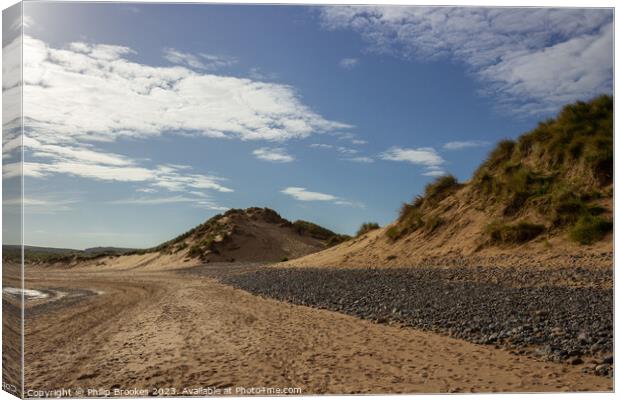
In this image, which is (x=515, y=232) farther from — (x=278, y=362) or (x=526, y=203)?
(x=278, y=362)

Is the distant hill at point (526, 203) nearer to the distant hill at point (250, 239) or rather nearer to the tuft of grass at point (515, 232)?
the tuft of grass at point (515, 232)

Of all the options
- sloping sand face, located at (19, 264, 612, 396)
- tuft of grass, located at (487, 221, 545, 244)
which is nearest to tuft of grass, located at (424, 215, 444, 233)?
tuft of grass, located at (487, 221, 545, 244)

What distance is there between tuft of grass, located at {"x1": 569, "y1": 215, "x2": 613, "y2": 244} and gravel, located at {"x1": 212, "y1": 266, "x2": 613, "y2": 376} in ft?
5.93

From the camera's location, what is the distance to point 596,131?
44.8 feet

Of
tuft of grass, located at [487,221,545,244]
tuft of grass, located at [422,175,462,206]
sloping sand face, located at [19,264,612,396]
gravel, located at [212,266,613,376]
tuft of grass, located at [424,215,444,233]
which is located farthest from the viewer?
tuft of grass, located at [422,175,462,206]

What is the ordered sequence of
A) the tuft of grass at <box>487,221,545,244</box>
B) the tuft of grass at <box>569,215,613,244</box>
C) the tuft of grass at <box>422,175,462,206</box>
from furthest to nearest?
the tuft of grass at <box>422,175,462,206</box> < the tuft of grass at <box>487,221,545,244</box> < the tuft of grass at <box>569,215,613,244</box>

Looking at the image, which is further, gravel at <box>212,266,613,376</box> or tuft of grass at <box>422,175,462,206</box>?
tuft of grass at <box>422,175,462,206</box>

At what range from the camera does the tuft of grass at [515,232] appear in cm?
1329

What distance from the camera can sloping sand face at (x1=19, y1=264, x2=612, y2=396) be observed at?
4.81 meters

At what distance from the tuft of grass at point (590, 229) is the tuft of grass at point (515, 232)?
4.55 ft

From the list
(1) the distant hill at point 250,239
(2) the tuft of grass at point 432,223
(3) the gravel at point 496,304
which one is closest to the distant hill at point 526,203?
(2) the tuft of grass at point 432,223

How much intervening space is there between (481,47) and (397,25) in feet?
3.67

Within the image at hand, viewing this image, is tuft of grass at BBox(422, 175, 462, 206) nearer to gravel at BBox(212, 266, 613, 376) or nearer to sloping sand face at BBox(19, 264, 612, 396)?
gravel at BBox(212, 266, 613, 376)

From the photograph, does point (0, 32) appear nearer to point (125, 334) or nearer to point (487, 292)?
point (125, 334)
